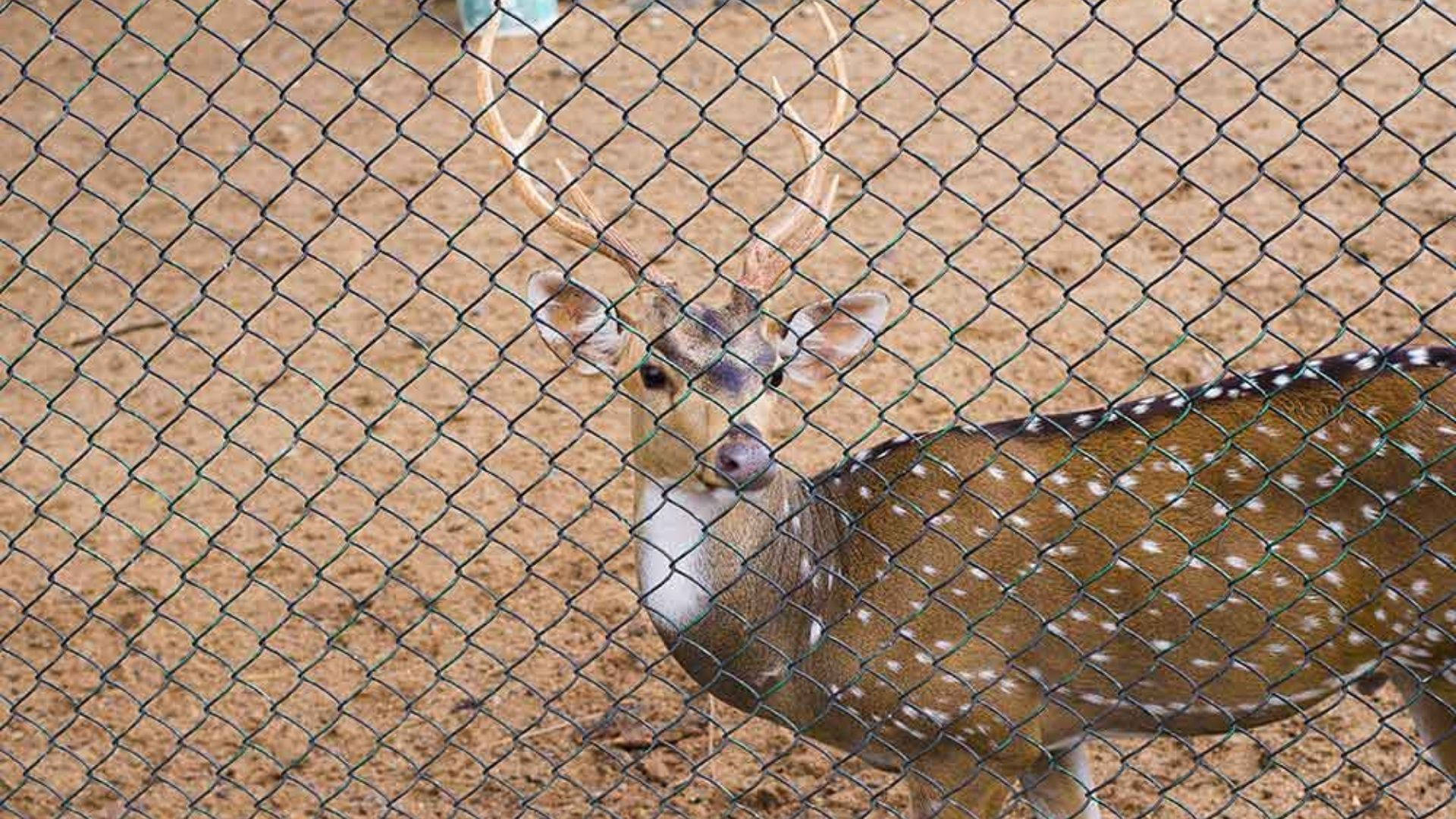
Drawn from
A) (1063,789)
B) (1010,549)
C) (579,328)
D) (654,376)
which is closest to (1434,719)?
(1063,789)

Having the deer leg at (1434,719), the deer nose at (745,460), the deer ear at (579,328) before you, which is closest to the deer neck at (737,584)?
the deer nose at (745,460)

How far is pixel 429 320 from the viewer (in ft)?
19.0

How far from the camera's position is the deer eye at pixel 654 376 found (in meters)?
3.11

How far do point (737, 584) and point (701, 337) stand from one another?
0.48 meters

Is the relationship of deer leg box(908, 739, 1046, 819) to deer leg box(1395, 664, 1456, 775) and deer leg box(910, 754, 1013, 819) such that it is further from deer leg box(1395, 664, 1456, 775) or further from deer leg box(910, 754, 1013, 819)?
deer leg box(1395, 664, 1456, 775)

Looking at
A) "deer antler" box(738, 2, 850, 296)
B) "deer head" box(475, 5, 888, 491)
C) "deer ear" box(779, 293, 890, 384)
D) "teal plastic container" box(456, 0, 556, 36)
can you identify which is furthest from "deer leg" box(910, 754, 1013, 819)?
"teal plastic container" box(456, 0, 556, 36)

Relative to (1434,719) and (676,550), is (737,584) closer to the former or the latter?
(676,550)

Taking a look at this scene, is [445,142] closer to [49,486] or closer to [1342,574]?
[49,486]

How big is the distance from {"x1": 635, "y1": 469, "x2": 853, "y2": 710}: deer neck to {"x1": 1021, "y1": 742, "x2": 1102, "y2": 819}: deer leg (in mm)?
593

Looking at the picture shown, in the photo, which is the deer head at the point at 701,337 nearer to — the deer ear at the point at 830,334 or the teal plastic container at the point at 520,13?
the deer ear at the point at 830,334

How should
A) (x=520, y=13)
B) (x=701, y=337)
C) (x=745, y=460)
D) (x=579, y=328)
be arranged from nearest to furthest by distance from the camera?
(x=745, y=460) → (x=701, y=337) → (x=579, y=328) → (x=520, y=13)

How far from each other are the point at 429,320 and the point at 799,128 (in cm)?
284

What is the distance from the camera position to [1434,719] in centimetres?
325

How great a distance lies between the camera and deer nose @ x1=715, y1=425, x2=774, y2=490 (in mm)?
2957
